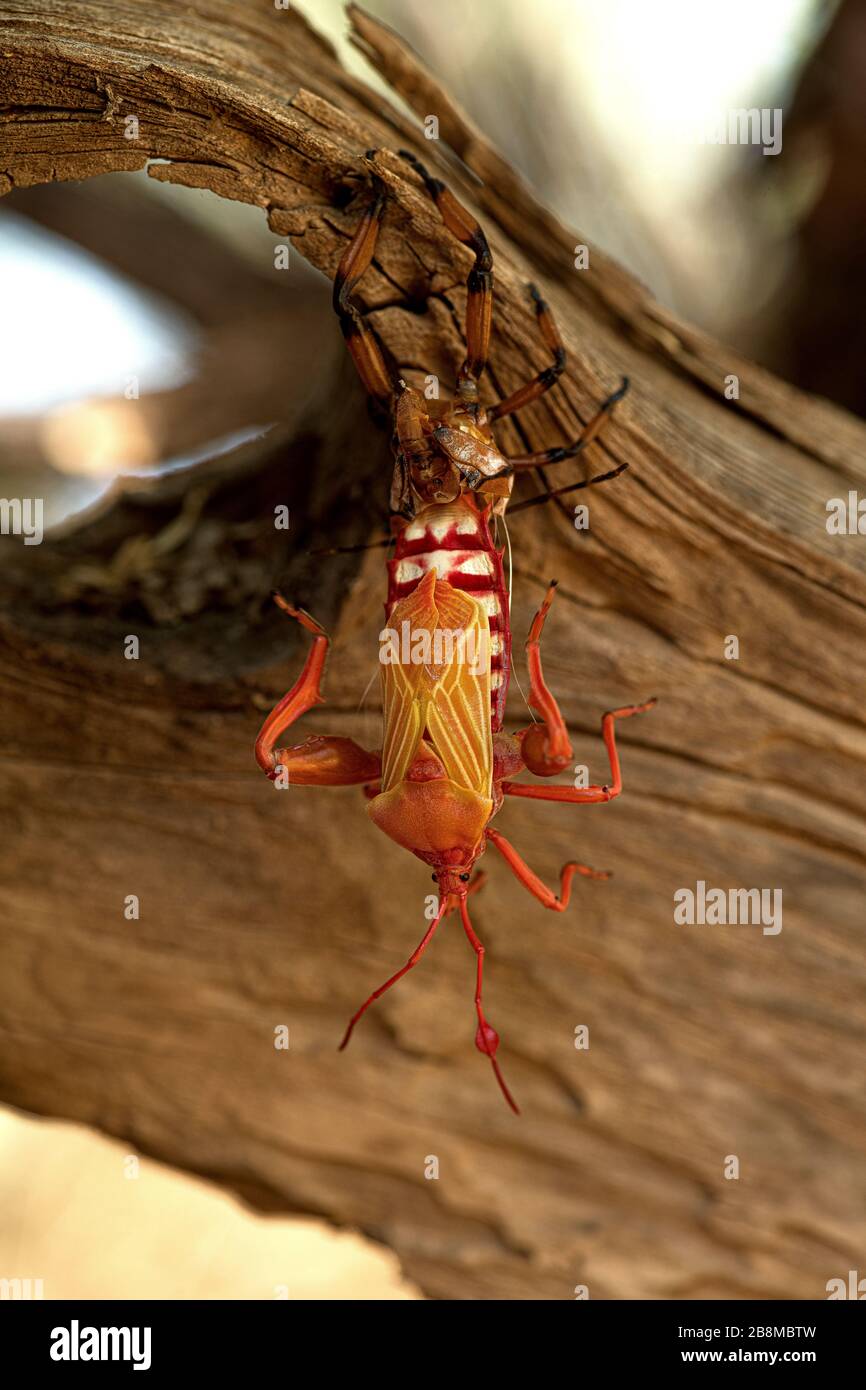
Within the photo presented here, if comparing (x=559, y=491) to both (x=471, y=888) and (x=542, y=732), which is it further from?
(x=471, y=888)

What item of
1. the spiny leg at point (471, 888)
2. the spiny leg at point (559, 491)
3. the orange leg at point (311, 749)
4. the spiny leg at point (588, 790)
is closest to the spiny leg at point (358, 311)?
the spiny leg at point (559, 491)

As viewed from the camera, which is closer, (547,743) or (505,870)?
(547,743)

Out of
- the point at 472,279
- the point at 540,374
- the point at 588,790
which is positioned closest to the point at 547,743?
the point at 588,790

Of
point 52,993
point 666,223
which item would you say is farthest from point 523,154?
point 52,993

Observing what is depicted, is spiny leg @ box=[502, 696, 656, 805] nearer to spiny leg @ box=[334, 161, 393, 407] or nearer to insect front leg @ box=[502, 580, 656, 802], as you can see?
insect front leg @ box=[502, 580, 656, 802]

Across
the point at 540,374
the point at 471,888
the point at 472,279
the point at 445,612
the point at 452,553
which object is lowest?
the point at 471,888

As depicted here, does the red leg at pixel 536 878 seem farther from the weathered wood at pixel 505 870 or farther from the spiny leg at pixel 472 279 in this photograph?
the spiny leg at pixel 472 279

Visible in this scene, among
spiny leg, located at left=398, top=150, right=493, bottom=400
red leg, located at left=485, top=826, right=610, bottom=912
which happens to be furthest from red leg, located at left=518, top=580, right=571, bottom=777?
spiny leg, located at left=398, top=150, right=493, bottom=400
